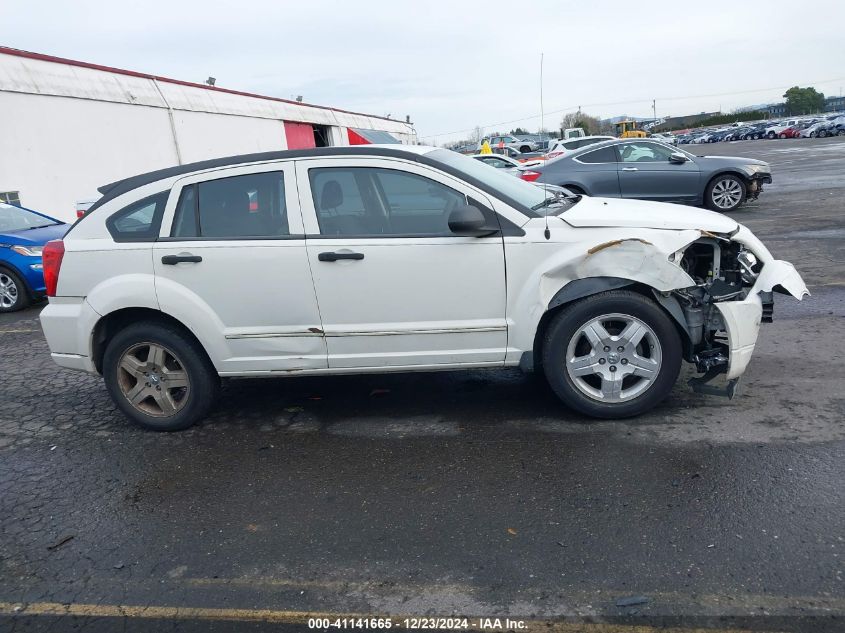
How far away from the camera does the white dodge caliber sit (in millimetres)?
4254

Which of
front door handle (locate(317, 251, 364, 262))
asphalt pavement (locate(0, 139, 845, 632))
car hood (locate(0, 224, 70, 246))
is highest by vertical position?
Result: front door handle (locate(317, 251, 364, 262))

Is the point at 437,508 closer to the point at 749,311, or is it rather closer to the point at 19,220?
the point at 749,311

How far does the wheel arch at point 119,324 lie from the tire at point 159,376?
0.03 m

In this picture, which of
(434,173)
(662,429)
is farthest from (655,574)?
(434,173)

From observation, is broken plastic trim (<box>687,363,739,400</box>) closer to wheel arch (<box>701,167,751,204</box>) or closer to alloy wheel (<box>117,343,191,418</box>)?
alloy wheel (<box>117,343,191,418</box>)

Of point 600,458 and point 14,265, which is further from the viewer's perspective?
point 14,265

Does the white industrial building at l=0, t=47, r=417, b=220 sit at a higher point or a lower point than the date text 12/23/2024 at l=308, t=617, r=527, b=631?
higher

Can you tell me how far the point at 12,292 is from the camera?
942 cm

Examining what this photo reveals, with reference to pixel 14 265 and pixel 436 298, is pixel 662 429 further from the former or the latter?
pixel 14 265

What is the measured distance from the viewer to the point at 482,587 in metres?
2.94

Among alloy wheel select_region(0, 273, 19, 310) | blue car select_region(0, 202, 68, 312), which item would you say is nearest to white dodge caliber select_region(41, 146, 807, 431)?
blue car select_region(0, 202, 68, 312)

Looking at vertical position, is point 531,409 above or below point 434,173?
below

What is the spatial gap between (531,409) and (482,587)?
6.41 ft

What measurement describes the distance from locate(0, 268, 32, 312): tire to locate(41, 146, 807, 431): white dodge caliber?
17.6 ft
